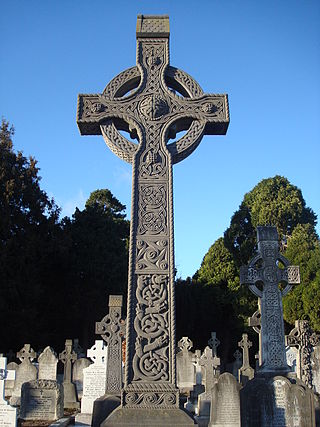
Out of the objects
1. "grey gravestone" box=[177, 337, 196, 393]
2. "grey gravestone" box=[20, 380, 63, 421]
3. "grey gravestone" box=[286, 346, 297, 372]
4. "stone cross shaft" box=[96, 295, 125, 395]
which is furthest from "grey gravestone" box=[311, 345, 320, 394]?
"grey gravestone" box=[20, 380, 63, 421]

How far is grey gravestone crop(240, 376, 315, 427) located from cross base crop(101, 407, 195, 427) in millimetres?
3886

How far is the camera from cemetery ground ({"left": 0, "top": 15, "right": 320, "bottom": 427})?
15.9 ft

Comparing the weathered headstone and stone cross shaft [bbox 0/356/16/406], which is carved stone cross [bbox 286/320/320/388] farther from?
stone cross shaft [bbox 0/356/16/406]

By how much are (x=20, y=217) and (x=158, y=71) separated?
1999 cm

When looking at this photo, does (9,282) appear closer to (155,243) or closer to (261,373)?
(261,373)

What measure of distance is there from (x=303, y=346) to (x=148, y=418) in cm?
949

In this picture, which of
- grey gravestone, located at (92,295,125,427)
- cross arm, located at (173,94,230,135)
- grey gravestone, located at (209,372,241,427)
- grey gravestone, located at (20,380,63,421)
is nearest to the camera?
cross arm, located at (173,94,230,135)

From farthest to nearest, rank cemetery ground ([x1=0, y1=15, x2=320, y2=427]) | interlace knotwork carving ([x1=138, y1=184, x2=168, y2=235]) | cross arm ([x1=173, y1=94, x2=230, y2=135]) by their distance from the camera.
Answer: cross arm ([x1=173, y1=94, x2=230, y2=135])
interlace knotwork carving ([x1=138, y1=184, x2=168, y2=235])
cemetery ground ([x1=0, y1=15, x2=320, y2=427])

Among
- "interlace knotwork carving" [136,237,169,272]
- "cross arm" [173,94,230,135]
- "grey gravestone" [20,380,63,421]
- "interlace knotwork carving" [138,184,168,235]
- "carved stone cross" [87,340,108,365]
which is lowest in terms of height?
"grey gravestone" [20,380,63,421]

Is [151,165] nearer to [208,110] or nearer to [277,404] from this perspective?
[208,110]

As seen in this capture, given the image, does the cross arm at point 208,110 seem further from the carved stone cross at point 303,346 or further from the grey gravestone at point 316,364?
the grey gravestone at point 316,364

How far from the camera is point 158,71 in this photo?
602 centimetres

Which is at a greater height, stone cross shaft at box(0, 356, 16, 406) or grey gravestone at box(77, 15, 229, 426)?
grey gravestone at box(77, 15, 229, 426)

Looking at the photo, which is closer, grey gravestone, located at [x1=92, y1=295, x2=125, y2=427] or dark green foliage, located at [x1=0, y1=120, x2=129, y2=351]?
grey gravestone, located at [x1=92, y1=295, x2=125, y2=427]
